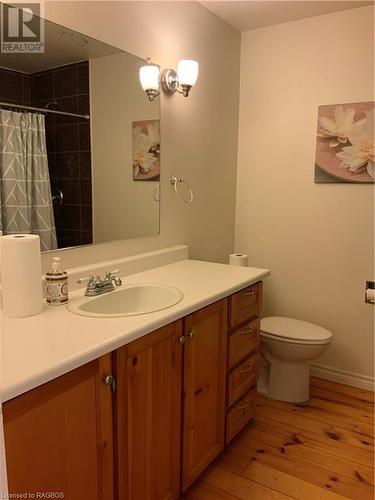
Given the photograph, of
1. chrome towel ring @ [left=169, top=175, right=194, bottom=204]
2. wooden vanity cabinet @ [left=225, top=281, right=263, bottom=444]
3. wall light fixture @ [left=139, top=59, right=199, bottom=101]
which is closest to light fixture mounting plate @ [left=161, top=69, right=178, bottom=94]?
wall light fixture @ [left=139, top=59, right=199, bottom=101]

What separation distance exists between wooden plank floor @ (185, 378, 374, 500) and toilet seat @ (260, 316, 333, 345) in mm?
448

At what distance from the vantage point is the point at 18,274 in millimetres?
1319

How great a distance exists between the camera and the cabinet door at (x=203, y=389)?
1600 millimetres

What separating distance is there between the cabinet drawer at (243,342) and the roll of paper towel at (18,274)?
3.08 ft

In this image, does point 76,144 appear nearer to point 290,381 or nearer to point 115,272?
point 115,272

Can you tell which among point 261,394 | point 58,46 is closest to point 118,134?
point 58,46

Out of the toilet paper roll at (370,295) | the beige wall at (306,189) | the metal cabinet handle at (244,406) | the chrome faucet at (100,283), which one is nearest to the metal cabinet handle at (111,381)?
the chrome faucet at (100,283)

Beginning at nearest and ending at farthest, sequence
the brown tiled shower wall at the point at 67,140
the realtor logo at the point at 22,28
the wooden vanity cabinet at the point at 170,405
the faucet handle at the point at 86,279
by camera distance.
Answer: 1. the wooden vanity cabinet at the point at 170,405
2. the realtor logo at the point at 22,28
3. the brown tiled shower wall at the point at 67,140
4. the faucet handle at the point at 86,279

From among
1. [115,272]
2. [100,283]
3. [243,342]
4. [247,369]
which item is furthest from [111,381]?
[247,369]

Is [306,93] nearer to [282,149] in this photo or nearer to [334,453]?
[282,149]

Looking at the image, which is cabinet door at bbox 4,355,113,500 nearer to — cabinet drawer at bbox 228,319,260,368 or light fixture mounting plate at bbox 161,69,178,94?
cabinet drawer at bbox 228,319,260,368

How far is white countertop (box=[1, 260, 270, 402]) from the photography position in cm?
96

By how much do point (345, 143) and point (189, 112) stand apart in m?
1.02

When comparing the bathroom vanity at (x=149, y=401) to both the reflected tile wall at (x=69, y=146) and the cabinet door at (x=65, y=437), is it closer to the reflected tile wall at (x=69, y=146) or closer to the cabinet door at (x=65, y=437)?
the cabinet door at (x=65, y=437)
